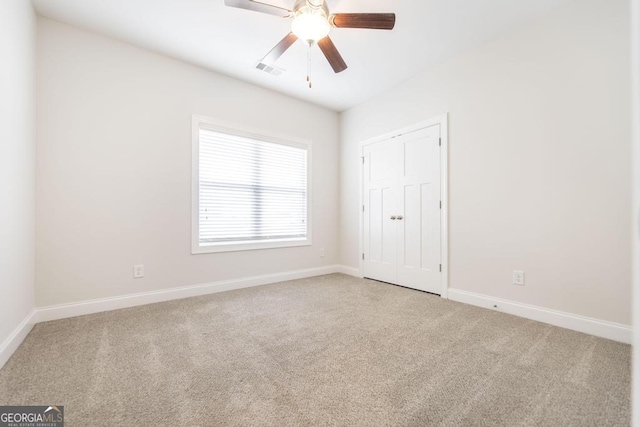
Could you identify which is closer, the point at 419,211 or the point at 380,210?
the point at 419,211

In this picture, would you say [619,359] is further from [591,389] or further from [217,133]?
[217,133]

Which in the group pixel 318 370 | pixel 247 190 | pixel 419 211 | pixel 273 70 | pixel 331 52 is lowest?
pixel 318 370

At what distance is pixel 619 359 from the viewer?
1.69 metres

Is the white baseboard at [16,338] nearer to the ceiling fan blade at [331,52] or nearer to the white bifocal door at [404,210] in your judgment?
the ceiling fan blade at [331,52]

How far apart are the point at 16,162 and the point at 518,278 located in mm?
4118

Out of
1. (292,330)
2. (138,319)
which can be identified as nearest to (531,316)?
(292,330)

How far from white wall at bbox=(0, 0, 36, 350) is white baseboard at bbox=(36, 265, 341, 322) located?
219mm

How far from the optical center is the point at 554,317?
7.39 feet

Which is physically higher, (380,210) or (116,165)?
(116,165)

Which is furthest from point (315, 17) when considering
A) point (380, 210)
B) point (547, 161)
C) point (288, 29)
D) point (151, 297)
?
point (151, 297)

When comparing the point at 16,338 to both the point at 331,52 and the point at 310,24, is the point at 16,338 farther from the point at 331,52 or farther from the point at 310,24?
the point at 331,52

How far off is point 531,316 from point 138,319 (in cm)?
347

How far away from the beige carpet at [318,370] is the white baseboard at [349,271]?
1585mm

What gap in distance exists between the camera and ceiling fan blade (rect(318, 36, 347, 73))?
86.8 inches
